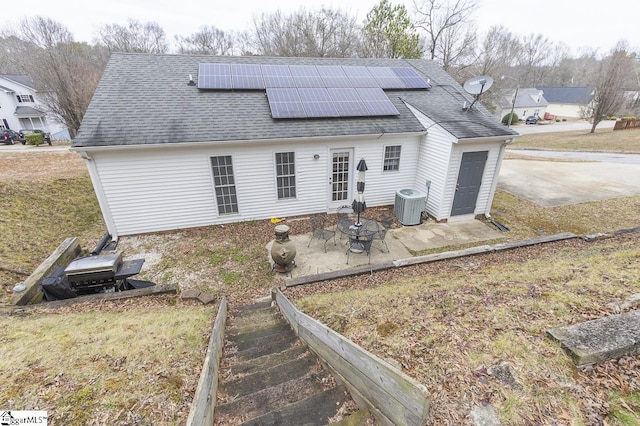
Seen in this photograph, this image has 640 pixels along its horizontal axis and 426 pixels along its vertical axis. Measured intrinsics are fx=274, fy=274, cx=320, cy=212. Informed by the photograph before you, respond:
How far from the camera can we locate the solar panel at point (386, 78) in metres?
11.2

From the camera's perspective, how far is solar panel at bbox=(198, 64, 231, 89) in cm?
954

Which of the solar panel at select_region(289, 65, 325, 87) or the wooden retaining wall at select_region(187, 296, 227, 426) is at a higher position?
the solar panel at select_region(289, 65, 325, 87)

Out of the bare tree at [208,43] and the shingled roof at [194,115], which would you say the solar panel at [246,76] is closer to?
the shingled roof at [194,115]

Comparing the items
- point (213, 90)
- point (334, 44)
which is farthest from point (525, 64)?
point (213, 90)

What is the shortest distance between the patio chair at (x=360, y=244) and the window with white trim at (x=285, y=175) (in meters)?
3.10

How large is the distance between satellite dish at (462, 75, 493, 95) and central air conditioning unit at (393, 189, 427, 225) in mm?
3819

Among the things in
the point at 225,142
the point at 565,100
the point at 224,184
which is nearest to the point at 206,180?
the point at 224,184

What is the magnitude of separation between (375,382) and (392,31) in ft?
91.6

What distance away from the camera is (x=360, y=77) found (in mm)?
11406

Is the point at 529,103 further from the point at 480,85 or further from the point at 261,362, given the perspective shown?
the point at 261,362

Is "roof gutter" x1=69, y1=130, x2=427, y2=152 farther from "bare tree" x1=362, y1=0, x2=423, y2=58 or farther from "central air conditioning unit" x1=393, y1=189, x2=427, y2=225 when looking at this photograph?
"bare tree" x1=362, y1=0, x2=423, y2=58

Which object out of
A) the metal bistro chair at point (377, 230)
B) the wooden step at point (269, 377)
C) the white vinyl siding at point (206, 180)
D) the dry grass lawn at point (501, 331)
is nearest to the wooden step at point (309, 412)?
the wooden step at point (269, 377)

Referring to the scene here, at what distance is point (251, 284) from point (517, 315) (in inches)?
205

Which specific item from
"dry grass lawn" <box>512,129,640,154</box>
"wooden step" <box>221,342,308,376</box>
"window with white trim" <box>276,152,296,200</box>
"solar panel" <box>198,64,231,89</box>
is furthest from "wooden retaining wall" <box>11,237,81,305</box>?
"dry grass lawn" <box>512,129,640,154</box>
